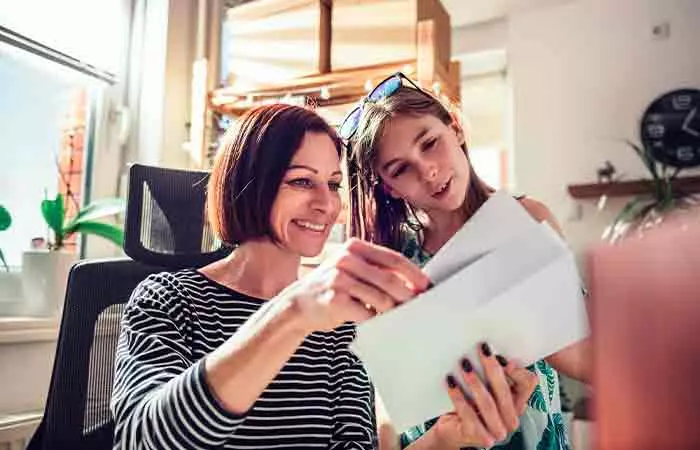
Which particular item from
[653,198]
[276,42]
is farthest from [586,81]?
[276,42]

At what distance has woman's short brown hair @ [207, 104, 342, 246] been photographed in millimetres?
763

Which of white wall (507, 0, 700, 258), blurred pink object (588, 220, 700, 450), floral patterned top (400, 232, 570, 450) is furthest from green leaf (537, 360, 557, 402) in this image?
white wall (507, 0, 700, 258)

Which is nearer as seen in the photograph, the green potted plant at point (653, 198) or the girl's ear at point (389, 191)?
the girl's ear at point (389, 191)

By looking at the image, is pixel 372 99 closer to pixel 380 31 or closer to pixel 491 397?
pixel 491 397

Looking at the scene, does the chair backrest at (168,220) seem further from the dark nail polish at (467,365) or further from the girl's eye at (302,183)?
the dark nail polish at (467,365)

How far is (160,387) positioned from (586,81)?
2155 millimetres

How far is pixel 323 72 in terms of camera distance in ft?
5.48

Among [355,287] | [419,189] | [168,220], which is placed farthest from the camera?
[168,220]

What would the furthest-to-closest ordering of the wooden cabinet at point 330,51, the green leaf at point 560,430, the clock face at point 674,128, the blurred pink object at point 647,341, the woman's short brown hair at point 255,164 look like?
the clock face at point 674,128 < the wooden cabinet at point 330,51 < the green leaf at point 560,430 < the woman's short brown hair at point 255,164 < the blurred pink object at point 647,341

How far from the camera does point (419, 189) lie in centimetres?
88

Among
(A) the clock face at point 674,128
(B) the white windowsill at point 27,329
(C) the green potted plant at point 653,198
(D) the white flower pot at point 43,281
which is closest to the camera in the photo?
(B) the white windowsill at point 27,329

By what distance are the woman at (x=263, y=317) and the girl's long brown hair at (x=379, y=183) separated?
2.6 inches

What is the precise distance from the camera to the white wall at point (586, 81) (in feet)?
7.04

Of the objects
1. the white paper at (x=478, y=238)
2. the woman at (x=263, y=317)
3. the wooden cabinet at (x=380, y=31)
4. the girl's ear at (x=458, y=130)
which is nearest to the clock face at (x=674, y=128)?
the wooden cabinet at (x=380, y=31)
